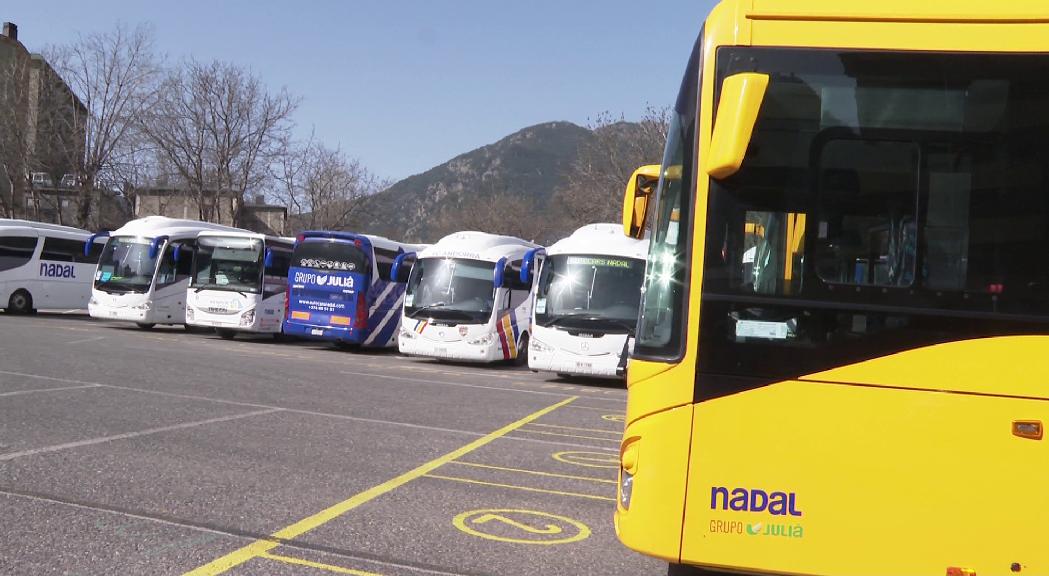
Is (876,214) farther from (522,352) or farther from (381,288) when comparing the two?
(381,288)

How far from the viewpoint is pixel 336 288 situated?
24.7 m

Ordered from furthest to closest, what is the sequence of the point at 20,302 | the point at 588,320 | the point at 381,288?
the point at 20,302 < the point at 381,288 < the point at 588,320

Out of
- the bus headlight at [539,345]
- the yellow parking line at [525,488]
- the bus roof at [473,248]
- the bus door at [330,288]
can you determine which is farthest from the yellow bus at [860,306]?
the bus door at [330,288]

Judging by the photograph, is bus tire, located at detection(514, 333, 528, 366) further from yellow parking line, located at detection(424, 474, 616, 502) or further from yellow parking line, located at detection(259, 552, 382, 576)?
yellow parking line, located at detection(259, 552, 382, 576)

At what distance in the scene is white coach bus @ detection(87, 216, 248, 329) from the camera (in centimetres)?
2716

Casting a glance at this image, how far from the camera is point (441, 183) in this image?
17512 centimetres

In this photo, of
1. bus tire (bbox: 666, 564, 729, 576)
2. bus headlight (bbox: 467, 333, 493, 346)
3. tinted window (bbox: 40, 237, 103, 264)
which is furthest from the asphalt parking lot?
tinted window (bbox: 40, 237, 103, 264)

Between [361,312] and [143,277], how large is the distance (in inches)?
292

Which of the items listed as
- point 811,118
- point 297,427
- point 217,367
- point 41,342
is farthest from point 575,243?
point 811,118

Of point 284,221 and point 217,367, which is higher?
point 284,221

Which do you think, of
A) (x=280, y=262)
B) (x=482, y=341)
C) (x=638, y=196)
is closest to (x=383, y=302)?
(x=280, y=262)

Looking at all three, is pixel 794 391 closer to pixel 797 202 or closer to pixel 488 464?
pixel 797 202

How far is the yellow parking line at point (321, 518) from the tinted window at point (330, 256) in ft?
50.3

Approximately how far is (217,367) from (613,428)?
8.23 metres
